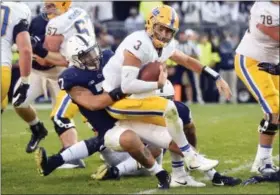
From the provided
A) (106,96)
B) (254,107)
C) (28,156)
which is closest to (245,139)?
(28,156)

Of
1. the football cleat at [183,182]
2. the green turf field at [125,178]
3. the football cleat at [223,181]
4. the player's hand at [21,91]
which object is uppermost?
the player's hand at [21,91]

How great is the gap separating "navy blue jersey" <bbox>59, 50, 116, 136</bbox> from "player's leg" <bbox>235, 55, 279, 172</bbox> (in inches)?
50.2

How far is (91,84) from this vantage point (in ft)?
18.8

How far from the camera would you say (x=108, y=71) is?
227 inches

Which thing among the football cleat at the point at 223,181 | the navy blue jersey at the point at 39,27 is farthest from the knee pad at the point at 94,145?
the navy blue jersey at the point at 39,27

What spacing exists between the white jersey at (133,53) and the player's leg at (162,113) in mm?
172

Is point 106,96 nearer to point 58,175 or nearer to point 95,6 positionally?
point 58,175

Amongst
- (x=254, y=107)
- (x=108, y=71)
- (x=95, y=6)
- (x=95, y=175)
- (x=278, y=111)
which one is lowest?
(x=254, y=107)

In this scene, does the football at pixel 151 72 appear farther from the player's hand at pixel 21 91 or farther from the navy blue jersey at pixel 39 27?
the navy blue jersey at pixel 39 27

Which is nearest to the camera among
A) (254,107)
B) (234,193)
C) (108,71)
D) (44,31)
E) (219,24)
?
(234,193)

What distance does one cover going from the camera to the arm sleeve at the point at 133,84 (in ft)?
18.0

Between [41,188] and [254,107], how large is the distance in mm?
8574

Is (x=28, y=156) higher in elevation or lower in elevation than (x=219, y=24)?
higher

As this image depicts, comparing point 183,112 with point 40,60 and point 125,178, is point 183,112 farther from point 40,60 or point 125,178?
point 40,60
